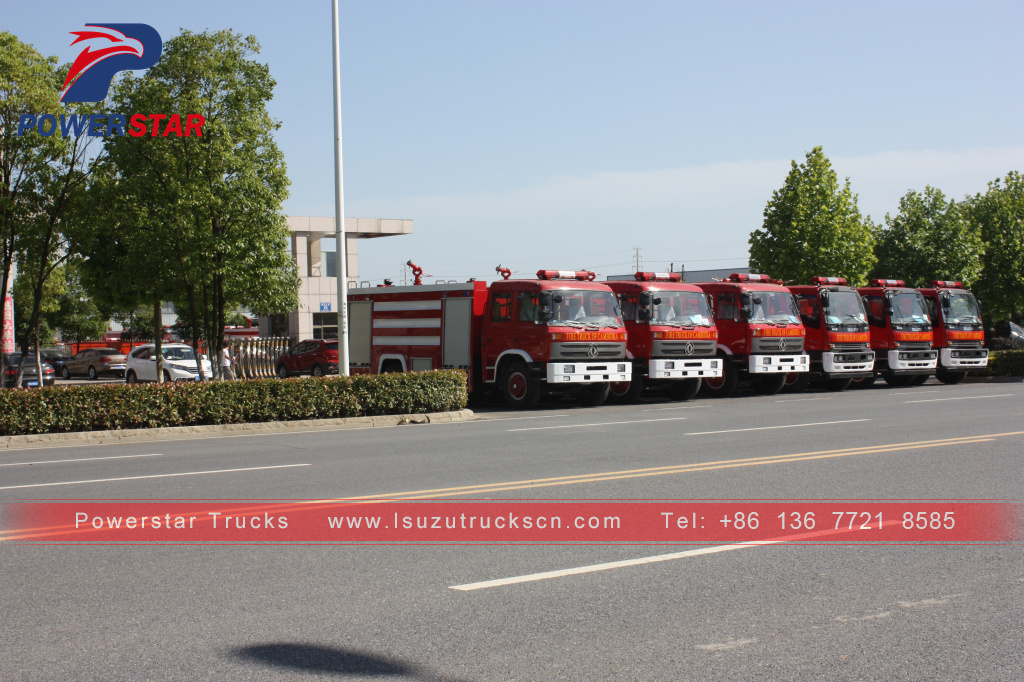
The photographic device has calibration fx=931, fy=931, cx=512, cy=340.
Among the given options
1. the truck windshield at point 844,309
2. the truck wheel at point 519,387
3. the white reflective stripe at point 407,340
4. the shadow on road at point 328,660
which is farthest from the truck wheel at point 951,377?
the shadow on road at point 328,660

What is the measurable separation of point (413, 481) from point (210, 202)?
44.8 feet

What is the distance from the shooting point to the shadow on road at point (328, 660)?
4.33 metres

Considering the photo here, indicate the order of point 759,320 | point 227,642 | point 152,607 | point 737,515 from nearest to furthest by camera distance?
1. point 227,642
2. point 152,607
3. point 737,515
4. point 759,320

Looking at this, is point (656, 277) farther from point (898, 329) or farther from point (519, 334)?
point (898, 329)

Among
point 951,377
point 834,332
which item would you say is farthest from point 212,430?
point 951,377

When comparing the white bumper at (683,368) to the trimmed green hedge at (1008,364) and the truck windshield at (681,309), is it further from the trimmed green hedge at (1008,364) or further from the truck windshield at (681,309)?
the trimmed green hedge at (1008,364)

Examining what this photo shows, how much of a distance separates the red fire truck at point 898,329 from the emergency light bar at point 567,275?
1056 cm

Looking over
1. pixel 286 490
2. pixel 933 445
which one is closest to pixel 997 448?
A: pixel 933 445

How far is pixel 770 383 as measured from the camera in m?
25.4

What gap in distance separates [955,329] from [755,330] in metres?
8.55

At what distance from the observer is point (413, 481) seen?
A: 31.3 feet

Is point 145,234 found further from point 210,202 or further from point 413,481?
point 413,481

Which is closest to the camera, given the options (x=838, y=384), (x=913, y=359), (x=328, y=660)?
(x=328, y=660)

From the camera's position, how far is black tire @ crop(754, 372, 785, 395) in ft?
82.3
